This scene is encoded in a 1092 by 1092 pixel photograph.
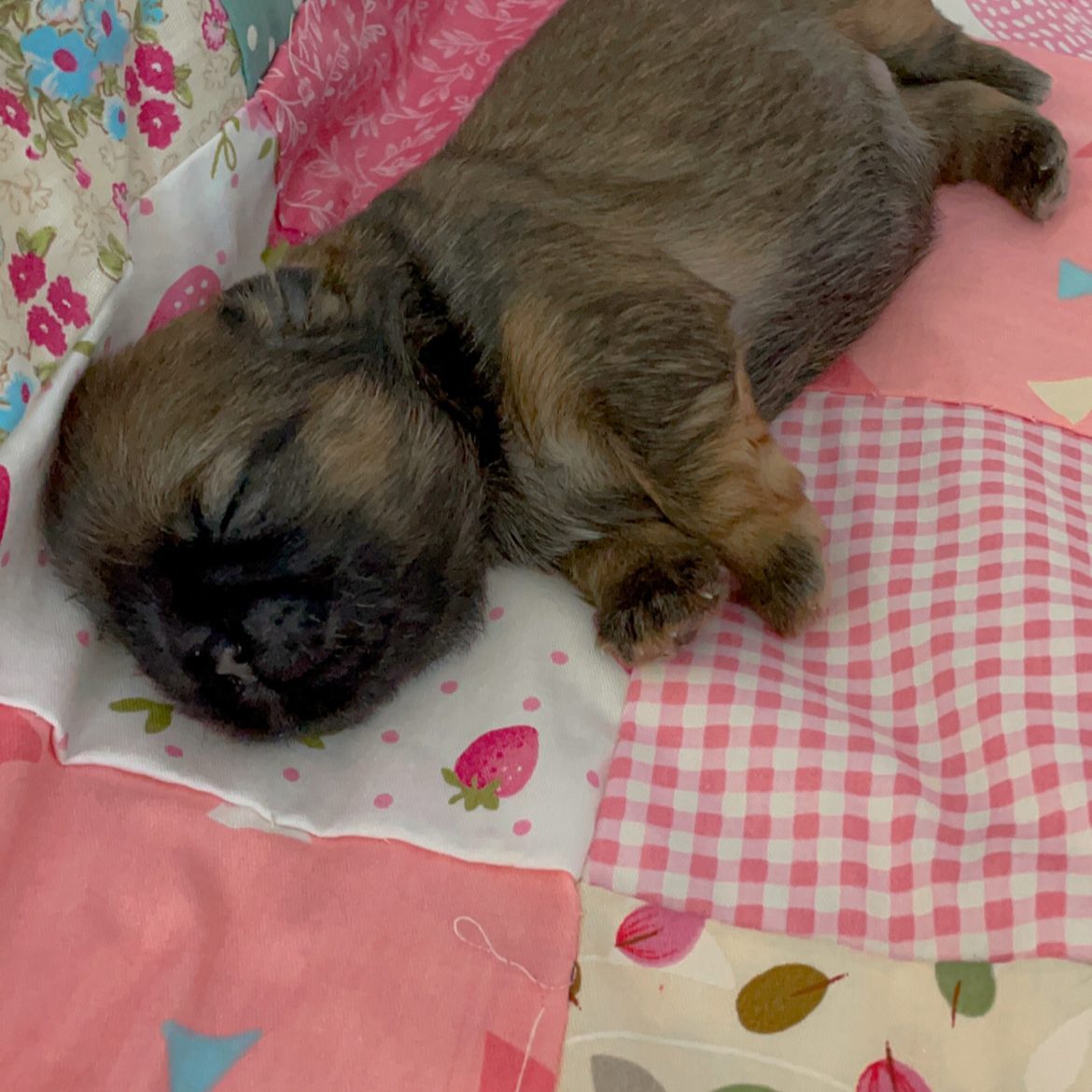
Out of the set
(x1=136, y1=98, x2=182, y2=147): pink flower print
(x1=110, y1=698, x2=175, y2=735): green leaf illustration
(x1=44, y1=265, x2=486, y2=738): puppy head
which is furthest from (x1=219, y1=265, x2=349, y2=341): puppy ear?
(x1=110, y1=698, x2=175, y2=735): green leaf illustration

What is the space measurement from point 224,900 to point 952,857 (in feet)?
2.93

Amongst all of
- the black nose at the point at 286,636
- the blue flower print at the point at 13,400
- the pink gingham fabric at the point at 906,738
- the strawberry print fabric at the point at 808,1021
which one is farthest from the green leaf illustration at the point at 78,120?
the strawberry print fabric at the point at 808,1021

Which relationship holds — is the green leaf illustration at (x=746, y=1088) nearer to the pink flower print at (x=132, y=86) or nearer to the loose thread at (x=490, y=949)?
the loose thread at (x=490, y=949)

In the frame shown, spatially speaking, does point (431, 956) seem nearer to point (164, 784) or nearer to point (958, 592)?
point (164, 784)

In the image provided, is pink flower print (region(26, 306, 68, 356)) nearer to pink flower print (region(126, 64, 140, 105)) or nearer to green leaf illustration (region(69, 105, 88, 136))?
green leaf illustration (region(69, 105, 88, 136))

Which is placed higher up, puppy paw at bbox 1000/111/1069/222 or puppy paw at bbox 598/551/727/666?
puppy paw at bbox 1000/111/1069/222

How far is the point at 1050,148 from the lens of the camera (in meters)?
2.10

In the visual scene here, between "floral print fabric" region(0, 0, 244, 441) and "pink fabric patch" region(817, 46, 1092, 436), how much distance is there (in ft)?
4.03

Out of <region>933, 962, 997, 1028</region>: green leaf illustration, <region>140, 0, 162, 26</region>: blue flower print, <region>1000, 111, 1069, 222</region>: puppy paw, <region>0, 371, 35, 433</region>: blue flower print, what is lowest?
<region>933, 962, 997, 1028</region>: green leaf illustration

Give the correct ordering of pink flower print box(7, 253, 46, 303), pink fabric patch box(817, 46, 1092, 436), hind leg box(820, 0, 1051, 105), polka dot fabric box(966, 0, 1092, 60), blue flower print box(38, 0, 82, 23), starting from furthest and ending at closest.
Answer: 1. polka dot fabric box(966, 0, 1092, 60)
2. hind leg box(820, 0, 1051, 105)
3. pink fabric patch box(817, 46, 1092, 436)
4. blue flower print box(38, 0, 82, 23)
5. pink flower print box(7, 253, 46, 303)

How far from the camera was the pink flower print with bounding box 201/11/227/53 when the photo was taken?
1957mm

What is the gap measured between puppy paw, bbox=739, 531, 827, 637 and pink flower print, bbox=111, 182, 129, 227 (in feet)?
3.71

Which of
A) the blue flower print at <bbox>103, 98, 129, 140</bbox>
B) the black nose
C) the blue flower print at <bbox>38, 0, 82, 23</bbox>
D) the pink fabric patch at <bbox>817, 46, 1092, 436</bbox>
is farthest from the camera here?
the pink fabric patch at <bbox>817, 46, 1092, 436</bbox>

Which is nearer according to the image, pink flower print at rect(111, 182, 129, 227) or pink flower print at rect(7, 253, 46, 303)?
pink flower print at rect(7, 253, 46, 303)
